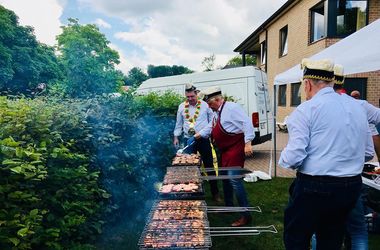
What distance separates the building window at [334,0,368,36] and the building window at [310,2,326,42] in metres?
0.81

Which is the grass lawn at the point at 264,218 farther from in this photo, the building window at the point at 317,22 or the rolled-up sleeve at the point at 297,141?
the building window at the point at 317,22

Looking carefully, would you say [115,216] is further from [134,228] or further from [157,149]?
[157,149]

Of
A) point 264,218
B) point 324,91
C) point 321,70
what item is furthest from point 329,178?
point 264,218

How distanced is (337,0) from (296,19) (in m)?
3.75

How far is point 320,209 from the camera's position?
2375mm

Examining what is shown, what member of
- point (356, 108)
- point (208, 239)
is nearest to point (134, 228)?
point (208, 239)

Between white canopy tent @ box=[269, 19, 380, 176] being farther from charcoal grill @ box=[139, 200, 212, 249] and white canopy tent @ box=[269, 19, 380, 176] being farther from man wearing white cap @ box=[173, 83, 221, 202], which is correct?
charcoal grill @ box=[139, 200, 212, 249]

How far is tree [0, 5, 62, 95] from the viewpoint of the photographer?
2397 centimetres

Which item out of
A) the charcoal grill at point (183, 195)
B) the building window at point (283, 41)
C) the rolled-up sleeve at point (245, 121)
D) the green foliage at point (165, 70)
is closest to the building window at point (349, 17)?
the building window at point (283, 41)

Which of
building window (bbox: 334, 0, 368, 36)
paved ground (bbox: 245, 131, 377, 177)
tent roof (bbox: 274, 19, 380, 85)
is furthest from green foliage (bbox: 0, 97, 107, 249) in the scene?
building window (bbox: 334, 0, 368, 36)

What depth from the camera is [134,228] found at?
4.62 metres

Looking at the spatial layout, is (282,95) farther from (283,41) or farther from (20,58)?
(20,58)

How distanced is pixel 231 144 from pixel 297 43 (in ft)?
49.6

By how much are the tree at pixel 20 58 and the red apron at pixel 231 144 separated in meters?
22.3
